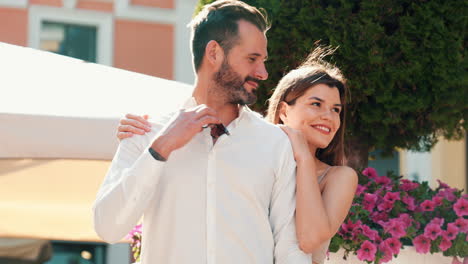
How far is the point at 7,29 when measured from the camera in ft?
34.7

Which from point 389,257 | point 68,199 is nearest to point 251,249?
point 389,257

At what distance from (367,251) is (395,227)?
0.19 meters

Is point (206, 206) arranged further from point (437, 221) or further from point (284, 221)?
point (437, 221)

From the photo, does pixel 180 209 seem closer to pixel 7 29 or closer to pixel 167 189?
pixel 167 189

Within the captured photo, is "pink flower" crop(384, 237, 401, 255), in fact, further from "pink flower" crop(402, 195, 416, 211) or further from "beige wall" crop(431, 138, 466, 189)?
"beige wall" crop(431, 138, 466, 189)

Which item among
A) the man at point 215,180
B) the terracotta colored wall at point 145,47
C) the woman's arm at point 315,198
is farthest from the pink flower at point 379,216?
the terracotta colored wall at point 145,47

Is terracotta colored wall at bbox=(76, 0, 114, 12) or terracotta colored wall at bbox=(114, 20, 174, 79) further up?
terracotta colored wall at bbox=(76, 0, 114, 12)

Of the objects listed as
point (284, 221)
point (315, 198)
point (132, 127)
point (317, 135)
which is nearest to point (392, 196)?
point (317, 135)

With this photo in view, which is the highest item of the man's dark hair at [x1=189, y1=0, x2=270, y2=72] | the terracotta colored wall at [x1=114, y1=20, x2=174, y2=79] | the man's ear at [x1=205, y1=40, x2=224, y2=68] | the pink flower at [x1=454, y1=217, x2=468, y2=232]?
the terracotta colored wall at [x1=114, y1=20, x2=174, y2=79]

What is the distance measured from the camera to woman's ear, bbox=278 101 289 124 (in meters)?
3.07

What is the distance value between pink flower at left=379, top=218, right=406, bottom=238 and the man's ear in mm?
1406

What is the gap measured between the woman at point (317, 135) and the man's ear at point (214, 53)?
0.29 m

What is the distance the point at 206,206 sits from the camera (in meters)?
2.44

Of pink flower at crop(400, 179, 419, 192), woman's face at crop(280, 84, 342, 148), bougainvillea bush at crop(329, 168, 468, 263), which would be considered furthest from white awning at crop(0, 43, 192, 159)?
pink flower at crop(400, 179, 419, 192)
